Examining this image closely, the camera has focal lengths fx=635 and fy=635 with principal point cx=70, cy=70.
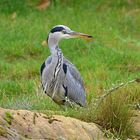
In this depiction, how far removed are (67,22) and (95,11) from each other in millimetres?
1319

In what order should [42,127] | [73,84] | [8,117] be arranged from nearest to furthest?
[8,117] < [42,127] < [73,84]

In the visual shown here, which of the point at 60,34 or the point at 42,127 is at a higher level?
the point at 42,127

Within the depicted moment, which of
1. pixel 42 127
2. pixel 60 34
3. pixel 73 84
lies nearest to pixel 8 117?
pixel 42 127

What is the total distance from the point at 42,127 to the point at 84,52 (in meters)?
7.08

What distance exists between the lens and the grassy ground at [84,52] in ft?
22.1

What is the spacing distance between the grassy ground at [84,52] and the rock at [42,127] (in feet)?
1.45

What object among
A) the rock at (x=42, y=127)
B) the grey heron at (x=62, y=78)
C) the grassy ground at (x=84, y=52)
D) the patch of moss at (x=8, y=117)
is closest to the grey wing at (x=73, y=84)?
the grey heron at (x=62, y=78)

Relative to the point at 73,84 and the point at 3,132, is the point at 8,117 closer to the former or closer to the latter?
the point at 3,132

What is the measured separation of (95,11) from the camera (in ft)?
50.6

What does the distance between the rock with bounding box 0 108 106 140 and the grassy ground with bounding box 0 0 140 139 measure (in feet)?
1.45

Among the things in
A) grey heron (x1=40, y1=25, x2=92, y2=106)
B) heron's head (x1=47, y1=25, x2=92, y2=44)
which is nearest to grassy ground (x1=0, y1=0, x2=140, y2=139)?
grey heron (x1=40, y1=25, x2=92, y2=106)

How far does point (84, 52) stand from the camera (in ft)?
41.7

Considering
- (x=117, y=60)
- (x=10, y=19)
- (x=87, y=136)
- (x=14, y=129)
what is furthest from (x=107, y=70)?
(x=14, y=129)

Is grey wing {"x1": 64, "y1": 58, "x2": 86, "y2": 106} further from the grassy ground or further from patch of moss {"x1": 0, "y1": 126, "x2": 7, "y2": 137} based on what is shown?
patch of moss {"x1": 0, "y1": 126, "x2": 7, "y2": 137}
